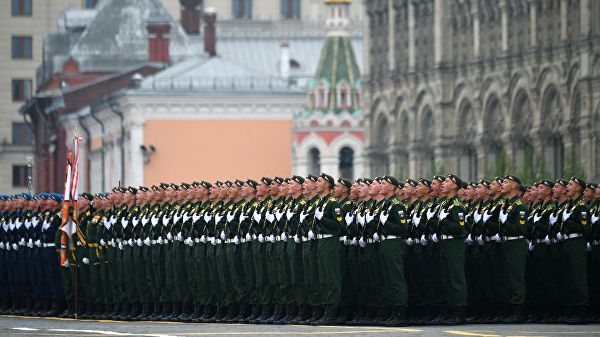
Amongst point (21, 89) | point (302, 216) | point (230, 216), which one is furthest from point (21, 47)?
point (302, 216)

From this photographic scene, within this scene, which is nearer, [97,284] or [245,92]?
[97,284]

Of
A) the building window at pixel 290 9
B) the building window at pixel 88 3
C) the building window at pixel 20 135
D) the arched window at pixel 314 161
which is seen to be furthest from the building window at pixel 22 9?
the arched window at pixel 314 161

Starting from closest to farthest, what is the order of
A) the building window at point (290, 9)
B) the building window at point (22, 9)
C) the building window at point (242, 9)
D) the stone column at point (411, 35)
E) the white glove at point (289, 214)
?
the white glove at point (289, 214), the stone column at point (411, 35), the building window at point (22, 9), the building window at point (290, 9), the building window at point (242, 9)

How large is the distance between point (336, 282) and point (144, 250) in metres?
4.52

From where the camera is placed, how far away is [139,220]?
1194 inches

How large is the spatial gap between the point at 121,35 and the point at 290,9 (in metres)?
34.2

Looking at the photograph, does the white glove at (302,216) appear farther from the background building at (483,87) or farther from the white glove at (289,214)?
the background building at (483,87)

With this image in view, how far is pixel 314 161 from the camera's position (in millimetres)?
76500

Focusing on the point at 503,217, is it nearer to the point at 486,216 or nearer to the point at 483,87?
the point at 486,216

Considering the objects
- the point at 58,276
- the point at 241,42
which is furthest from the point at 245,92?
the point at 58,276

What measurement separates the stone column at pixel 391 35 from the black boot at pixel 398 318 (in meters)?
42.0

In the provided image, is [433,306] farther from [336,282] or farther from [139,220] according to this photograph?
[139,220]

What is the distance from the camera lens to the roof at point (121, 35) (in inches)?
3565

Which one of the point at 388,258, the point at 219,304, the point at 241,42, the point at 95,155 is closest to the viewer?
the point at 388,258
